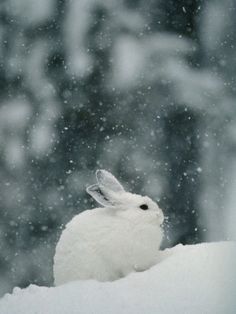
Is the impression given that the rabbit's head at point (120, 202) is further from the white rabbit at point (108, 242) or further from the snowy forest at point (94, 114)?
the snowy forest at point (94, 114)

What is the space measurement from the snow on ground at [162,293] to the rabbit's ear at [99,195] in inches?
27.1

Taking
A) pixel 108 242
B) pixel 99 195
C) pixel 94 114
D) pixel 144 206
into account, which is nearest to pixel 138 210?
pixel 144 206

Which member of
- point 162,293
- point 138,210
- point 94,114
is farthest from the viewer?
point 94,114

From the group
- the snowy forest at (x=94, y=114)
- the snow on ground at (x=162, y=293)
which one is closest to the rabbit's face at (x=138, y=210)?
the snow on ground at (x=162, y=293)

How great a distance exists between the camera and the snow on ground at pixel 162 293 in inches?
92.4

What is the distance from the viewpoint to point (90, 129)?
658cm

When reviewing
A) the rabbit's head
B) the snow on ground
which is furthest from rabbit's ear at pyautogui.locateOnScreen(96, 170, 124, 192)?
the snow on ground

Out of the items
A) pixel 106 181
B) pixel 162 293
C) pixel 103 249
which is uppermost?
pixel 106 181

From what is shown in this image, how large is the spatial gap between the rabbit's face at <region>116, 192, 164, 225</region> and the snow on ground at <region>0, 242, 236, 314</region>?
56 centimetres

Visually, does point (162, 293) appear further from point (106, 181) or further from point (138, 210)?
point (106, 181)

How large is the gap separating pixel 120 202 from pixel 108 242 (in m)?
0.35

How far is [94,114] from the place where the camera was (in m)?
6.59

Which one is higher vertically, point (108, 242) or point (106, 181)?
point (106, 181)

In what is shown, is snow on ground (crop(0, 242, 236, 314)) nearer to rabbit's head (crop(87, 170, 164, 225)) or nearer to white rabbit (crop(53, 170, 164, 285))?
white rabbit (crop(53, 170, 164, 285))
